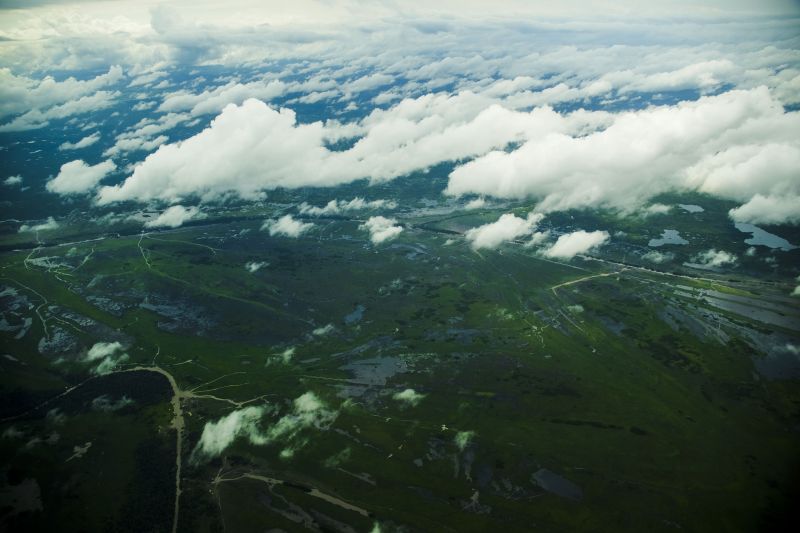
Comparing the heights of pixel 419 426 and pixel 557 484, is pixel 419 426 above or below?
below

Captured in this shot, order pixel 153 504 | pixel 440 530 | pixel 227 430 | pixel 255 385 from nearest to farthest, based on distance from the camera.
Answer: pixel 440 530, pixel 153 504, pixel 227 430, pixel 255 385

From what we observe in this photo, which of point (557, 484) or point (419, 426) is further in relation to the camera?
point (419, 426)

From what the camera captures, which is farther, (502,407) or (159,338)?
(159,338)

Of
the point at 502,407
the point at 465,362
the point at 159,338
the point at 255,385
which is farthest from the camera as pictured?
the point at 159,338

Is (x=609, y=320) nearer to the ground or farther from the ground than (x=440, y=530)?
nearer to the ground

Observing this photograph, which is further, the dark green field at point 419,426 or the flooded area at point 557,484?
the flooded area at point 557,484

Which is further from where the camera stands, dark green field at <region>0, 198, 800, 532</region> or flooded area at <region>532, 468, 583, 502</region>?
flooded area at <region>532, 468, 583, 502</region>

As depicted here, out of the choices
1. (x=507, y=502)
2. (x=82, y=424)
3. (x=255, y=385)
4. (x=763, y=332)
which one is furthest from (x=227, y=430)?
(x=763, y=332)

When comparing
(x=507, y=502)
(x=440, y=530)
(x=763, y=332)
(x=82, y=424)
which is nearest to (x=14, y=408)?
(x=82, y=424)

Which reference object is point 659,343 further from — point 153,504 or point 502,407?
point 153,504
